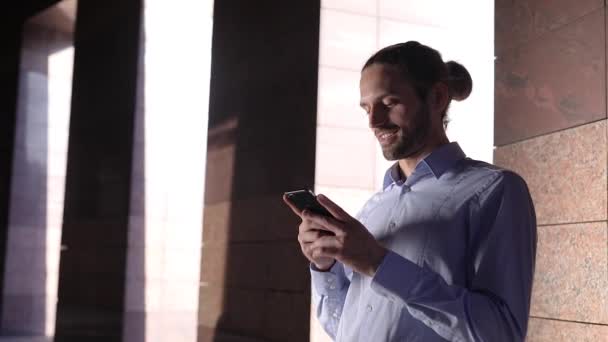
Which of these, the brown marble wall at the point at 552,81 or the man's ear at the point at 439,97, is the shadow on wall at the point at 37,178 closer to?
the brown marble wall at the point at 552,81

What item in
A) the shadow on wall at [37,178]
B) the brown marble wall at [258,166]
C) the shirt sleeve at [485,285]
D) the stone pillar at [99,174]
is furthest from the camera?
the shadow on wall at [37,178]

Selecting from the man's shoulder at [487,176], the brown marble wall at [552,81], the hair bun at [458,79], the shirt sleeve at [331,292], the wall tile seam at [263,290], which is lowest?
the wall tile seam at [263,290]

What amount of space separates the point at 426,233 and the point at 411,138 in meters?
0.30

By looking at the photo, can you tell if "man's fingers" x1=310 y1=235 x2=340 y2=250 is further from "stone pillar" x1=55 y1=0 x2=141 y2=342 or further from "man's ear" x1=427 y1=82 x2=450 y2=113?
"stone pillar" x1=55 y1=0 x2=141 y2=342

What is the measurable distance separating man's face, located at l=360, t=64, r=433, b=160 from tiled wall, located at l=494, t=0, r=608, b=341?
1.54 meters

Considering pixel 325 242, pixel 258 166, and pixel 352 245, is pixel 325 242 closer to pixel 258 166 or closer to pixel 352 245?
pixel 352 245

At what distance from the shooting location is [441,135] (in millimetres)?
2174

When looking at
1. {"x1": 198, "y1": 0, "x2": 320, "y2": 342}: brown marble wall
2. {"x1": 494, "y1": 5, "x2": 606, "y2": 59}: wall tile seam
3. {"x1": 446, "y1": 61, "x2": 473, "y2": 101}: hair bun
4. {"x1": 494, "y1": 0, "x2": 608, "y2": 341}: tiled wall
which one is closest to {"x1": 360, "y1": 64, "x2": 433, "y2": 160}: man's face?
{"x1": 446, "y1": 61, "x2": 473, "y2": 101}: hair bun

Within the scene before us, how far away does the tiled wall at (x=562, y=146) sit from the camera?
3.26 meters

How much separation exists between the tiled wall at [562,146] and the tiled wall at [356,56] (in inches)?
66.1

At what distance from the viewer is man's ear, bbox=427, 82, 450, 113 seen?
214 centimetres

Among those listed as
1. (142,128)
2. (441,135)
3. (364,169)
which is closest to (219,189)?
(364,169)

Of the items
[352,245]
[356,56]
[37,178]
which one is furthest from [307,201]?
[37,178]

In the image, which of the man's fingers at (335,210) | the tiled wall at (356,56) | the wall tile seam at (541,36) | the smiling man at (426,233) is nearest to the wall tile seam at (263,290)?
the tiled wall at (356,56)
